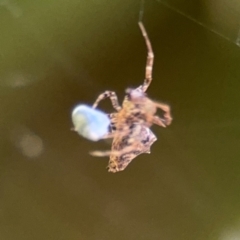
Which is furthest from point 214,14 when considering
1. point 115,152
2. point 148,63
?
point 115,152

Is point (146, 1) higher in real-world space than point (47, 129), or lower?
higher

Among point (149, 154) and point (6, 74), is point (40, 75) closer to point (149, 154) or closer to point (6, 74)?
point (6, 74)

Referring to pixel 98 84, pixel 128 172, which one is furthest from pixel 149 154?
pixel 98 84

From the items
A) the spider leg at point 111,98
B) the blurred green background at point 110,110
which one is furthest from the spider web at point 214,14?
the spider leg at point 111,98

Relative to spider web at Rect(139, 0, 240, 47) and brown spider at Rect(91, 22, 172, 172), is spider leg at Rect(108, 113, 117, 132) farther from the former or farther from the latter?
spider web at Rect(139, 0, 240, 47)

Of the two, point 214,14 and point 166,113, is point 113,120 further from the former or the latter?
point 214,14

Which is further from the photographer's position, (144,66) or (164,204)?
(164,204)

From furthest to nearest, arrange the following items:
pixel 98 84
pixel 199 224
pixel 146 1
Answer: pixel 199 224
pixel 98 84
pixel 146 1

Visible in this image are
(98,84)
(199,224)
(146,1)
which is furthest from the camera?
(199,224)
